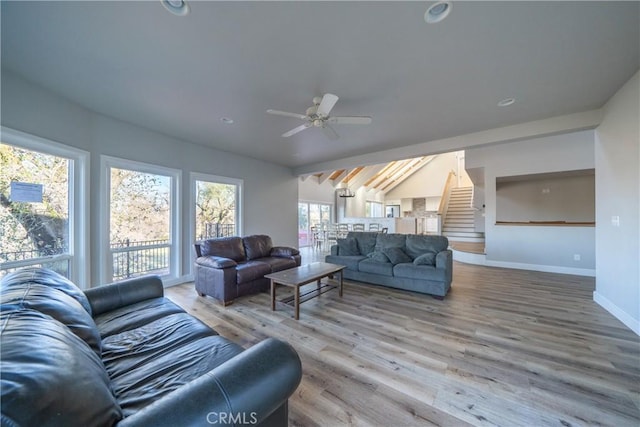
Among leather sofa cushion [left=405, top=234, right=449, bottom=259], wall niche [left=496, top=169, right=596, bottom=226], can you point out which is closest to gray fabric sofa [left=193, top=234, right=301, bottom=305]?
leather sofa cushion [left=405, top=234, right=449, bottom=259]

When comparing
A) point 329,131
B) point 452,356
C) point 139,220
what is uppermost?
point 329,131

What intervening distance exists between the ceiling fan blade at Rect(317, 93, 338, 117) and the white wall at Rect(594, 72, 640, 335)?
3.20 metres

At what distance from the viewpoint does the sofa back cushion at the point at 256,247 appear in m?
4.43

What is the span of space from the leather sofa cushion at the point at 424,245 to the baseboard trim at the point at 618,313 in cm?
198

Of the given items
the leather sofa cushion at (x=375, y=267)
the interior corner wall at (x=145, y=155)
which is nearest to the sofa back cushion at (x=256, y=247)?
the interior corner wall at (x=145, y=155)

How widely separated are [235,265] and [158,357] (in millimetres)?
2236

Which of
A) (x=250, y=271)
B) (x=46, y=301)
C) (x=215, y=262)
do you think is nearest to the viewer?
(x=46, y=301)

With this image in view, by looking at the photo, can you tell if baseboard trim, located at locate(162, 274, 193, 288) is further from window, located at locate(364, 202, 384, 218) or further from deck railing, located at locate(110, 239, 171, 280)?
window, located at locate(364, 202, 384, 218)

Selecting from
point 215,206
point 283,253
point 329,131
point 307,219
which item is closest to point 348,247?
point 283,253

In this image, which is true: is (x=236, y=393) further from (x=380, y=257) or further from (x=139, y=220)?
(x=139, y=220)

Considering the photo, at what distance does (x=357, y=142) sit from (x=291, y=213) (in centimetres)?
323

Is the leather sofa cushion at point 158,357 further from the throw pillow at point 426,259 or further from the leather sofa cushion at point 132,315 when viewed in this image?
the throw pillow at point 426,259

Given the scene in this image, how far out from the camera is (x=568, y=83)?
2.70 meters

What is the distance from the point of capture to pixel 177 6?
5.63 ft
